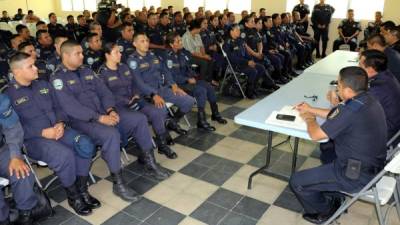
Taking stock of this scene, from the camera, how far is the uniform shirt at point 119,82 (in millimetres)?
3477

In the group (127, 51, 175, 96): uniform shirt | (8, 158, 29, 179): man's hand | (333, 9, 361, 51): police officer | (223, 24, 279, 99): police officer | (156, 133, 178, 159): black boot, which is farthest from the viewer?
(333, 9, 361, 51): police officer

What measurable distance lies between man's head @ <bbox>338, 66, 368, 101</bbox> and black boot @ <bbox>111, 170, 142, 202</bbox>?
6.04 feet

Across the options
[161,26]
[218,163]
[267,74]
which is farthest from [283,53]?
[218,163]

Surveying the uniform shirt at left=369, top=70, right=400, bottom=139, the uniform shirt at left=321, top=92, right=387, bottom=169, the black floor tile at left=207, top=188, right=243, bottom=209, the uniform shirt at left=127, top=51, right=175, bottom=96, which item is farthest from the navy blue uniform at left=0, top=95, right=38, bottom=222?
the uniform shirt at left=369, top=70, right=400, bottom=139

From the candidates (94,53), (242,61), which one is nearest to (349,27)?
(242,61)

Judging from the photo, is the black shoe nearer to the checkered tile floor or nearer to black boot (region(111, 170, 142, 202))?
the checkered tile floor

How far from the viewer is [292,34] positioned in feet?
25.5

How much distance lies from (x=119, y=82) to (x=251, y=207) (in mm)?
1844

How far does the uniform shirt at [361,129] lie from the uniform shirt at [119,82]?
7.08ft

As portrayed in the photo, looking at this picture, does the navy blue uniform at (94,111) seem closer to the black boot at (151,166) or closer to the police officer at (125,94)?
the black boot at (151,166)

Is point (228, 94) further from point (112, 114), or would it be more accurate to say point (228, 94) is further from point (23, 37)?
point (23, 37)

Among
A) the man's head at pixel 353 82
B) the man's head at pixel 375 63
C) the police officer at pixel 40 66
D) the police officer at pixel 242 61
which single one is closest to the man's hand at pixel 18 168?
the police officer at pixel 40 66

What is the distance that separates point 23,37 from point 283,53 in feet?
15.3

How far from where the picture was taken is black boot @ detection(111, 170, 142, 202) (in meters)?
2.86
